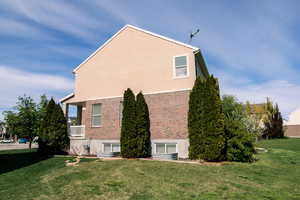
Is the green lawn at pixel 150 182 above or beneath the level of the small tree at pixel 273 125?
beneath

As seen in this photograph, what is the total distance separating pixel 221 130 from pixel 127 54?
913cm

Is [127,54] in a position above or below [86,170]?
above

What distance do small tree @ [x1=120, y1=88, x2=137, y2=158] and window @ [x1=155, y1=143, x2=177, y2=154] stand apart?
170 centimetres

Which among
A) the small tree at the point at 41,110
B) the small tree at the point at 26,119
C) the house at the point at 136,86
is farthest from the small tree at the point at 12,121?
the house at the point at 136,86

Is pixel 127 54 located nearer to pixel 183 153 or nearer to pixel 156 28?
pixel 156 28

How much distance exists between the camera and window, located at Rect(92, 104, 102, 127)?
54.3 feet

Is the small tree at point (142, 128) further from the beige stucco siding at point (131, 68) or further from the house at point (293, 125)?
the house at point (293, 125)

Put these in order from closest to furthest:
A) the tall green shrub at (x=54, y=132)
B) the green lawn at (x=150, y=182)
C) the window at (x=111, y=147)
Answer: the green lawn at (x=150, y=182), the window at (x=111, y=147), the tall green shrub at (x=54, y=132)

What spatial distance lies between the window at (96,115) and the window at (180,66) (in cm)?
711

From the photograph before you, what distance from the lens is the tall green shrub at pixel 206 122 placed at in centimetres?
1147

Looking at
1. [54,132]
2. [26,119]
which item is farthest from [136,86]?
[26,119]

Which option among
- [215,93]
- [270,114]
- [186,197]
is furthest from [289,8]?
[270,114]

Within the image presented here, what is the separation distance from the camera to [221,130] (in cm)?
1153

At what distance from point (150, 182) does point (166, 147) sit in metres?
6.28
